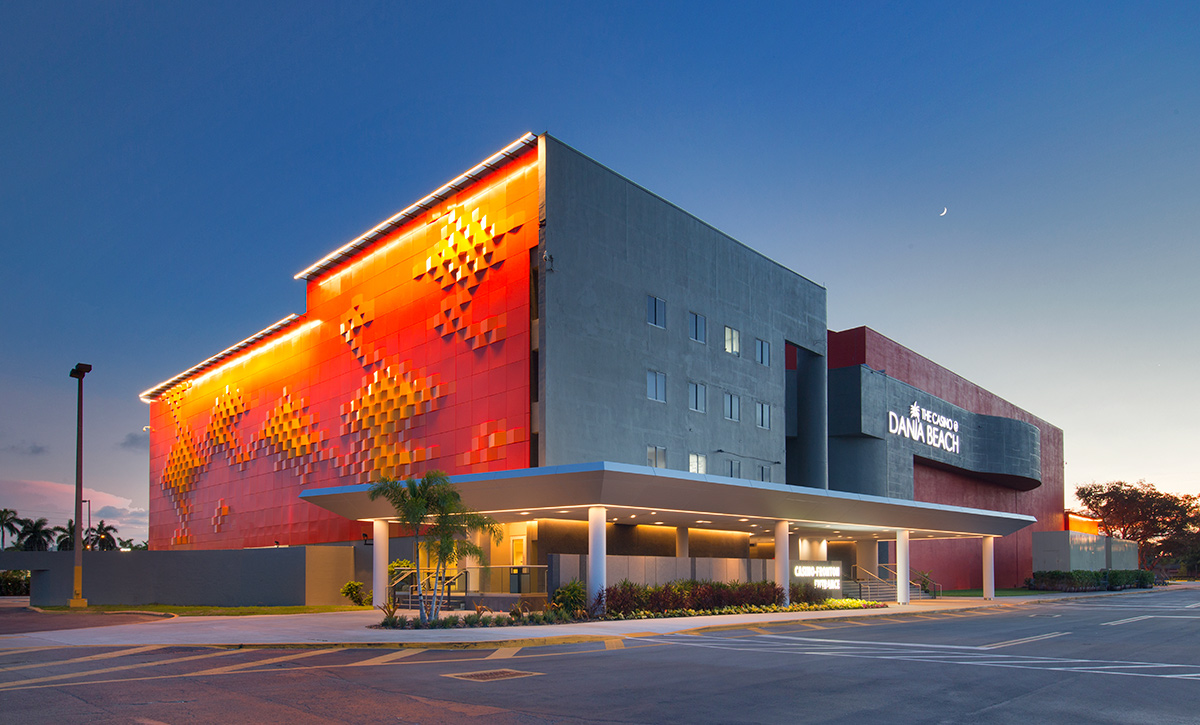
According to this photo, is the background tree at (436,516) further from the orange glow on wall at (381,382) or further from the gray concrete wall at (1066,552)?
the gray concrete wall at (1066,552)

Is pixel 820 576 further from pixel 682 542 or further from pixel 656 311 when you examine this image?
pixel 656 311

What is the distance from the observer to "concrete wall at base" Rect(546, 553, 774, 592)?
31.4 m

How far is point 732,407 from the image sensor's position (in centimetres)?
4659

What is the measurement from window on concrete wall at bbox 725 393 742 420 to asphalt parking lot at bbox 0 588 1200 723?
73.5ft

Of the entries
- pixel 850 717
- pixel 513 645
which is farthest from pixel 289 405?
pixel 850 717

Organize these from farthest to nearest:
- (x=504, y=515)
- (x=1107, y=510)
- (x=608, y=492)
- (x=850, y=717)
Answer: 1. (x=1107, y=510)
2. (x=504, y=515)
3. (x=608, y=492)
4. (x=850, y=717)

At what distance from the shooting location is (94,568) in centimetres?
4856

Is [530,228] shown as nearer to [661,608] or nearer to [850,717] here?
Result: [661,608]

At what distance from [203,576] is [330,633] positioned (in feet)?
83.1

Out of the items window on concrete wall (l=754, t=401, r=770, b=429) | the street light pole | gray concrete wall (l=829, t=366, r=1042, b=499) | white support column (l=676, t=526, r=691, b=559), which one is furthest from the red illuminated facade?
the street light pole

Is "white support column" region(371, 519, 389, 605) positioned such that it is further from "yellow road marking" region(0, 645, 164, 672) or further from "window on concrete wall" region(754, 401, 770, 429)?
"window on concrete wall" region(754, 401, 770, 429)

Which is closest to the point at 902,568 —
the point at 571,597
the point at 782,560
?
the point at 782,560

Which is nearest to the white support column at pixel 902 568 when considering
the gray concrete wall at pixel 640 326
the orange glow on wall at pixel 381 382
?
the gray concrete wall at pixel 640 326

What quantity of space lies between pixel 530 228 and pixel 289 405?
24810 millimetres
